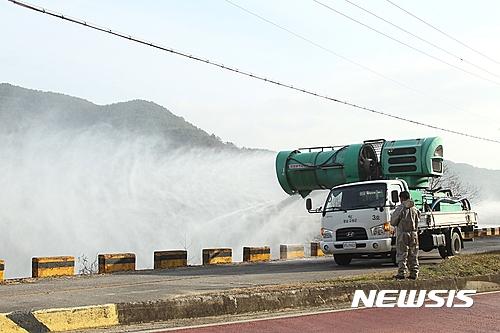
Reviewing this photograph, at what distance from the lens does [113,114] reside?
106 meters

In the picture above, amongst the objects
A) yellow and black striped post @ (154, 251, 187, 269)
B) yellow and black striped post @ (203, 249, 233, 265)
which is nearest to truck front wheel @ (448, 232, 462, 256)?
yellow and black striped post @ (203, 249, 233, 265)

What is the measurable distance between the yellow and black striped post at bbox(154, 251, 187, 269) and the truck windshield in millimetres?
4648

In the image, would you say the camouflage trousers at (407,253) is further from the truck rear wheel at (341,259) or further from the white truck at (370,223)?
the truck rear wheel at (341,259)

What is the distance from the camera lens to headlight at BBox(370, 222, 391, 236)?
Result: 15.3m

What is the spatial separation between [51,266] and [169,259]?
11.9 feet

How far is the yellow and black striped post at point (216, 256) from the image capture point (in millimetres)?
19391

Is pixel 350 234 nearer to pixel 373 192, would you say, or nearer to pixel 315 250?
pixel 373 192

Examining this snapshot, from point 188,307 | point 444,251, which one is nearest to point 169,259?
point 444,251

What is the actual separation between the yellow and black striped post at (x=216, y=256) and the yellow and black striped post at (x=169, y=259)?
127cm

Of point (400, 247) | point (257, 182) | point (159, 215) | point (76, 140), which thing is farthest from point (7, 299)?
point (76, 140)

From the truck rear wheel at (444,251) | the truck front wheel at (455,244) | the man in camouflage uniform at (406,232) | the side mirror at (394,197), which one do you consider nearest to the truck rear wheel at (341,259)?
the side mirror at (394,197)

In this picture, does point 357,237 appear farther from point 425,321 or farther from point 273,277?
point 425,321

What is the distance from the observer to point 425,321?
7785 mm

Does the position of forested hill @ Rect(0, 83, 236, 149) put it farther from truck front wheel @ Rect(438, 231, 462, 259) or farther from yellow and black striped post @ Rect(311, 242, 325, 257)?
truck front wheel @ Rect(438, 231, 462, 259)
